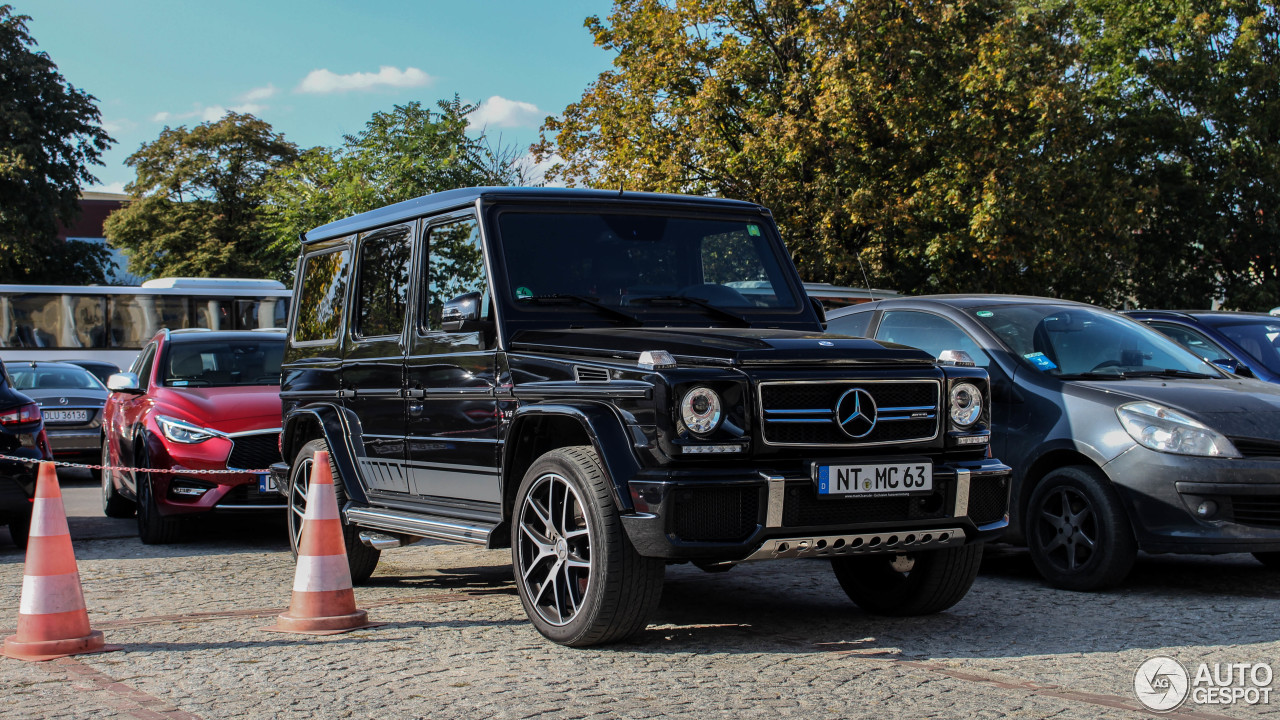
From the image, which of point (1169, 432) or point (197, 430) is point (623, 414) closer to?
point (1169, 432)

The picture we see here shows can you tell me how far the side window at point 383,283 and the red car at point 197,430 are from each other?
8.55 feet

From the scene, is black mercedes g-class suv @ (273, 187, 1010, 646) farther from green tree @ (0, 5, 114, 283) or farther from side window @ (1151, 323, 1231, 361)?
green tree @ (0, 5, 114, 283)

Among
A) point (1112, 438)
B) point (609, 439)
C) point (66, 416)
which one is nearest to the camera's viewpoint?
point (609, 439)

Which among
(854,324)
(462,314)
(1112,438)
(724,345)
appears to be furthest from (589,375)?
(854,324)

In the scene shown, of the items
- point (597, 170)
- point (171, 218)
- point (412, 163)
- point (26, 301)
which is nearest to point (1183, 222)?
point (597, 170)

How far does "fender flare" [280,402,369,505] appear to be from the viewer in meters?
7.23

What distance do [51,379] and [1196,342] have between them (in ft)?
51.7

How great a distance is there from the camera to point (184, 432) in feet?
32.2

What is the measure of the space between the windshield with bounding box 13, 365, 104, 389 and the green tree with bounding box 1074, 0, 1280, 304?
26.5 metres

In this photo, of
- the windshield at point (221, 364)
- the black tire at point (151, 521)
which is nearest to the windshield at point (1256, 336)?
the windshield at point (221, 364)

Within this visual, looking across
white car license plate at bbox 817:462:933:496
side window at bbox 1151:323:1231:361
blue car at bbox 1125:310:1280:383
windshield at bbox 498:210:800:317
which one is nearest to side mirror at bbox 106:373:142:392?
windshield at bbox 498:210:800:317

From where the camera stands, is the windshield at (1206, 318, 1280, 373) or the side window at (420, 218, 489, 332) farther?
the windshield at (1206, 318, 1280, 373)

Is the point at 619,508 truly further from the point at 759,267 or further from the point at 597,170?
the point at 597,170

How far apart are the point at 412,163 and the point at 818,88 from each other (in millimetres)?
10880
